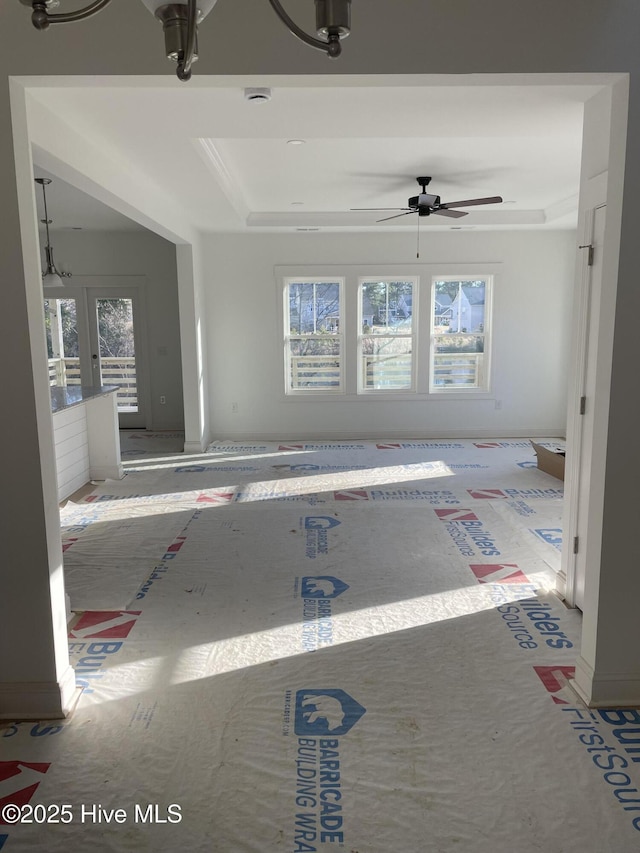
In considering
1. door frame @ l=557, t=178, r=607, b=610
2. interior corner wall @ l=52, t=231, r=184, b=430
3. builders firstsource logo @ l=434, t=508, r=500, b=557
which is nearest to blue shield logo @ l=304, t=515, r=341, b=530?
builders firstsource logo @ l=434, t=508, r=500, b=557

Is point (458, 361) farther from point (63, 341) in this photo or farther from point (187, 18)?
point (187, 18)

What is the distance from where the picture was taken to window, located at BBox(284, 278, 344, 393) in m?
7.77

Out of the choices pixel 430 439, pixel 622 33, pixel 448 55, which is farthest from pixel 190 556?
pixel 430 439

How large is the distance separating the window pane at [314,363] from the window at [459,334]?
1.26 metres

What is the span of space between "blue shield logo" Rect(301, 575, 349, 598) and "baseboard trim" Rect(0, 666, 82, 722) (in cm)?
139

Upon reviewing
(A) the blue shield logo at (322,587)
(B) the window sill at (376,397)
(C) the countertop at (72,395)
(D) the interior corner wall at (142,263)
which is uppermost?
(D) the interior corner wall at (142,263)

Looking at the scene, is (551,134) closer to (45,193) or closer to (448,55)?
(448,55)

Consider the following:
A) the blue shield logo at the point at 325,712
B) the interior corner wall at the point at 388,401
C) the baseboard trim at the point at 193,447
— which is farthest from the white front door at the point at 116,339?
the blue shield logo at the point at 325,712

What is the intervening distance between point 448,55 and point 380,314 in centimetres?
575

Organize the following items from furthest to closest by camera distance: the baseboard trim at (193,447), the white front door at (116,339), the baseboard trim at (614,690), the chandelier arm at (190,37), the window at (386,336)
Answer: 1. the white front door at (116,339)
2. the window at (386,336)
3. the baseboard trim at (193,447)
4. the baseboard trim at (614,690)
5. the chandelier arm at (190,37)

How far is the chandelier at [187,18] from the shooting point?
3.30 feet

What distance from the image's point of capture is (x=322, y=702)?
2430 mm

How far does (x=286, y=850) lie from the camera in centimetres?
174

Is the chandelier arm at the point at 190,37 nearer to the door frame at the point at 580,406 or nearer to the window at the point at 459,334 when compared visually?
the door frame at the point at 580,406
